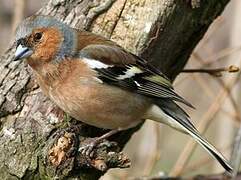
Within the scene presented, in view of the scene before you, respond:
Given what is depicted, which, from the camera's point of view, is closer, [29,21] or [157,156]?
[29,21]

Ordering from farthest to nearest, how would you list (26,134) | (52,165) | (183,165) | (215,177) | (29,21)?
(183,165), (29,21), (26,134), (52,165), (215,177)

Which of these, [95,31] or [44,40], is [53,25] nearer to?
[44,40]

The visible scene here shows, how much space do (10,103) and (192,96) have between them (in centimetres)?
364

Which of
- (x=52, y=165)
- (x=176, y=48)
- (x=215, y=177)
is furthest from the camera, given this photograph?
(x=176, y=48)

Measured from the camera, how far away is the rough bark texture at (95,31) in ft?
11.0

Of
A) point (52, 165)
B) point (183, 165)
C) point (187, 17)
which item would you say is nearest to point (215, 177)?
point (52, 165)

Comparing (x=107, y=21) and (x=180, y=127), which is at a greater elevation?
(x=107, y=21)

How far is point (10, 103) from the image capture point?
3.59 meters

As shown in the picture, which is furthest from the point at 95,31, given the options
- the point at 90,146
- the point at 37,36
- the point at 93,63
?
the point at 90,146

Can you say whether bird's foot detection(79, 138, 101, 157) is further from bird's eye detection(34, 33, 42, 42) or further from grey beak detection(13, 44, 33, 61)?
bird's eye detection(34, 33, 42, 42)

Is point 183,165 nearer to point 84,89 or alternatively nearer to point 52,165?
point 84,89

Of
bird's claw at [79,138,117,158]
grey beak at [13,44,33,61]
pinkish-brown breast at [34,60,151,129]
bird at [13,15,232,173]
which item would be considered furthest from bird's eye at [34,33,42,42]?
bird's claw at [79,138,117,158]

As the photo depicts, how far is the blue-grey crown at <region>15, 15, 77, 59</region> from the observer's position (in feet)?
12.0

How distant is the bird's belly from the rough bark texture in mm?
107
